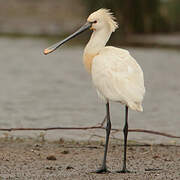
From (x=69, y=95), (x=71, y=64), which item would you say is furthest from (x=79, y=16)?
→ (x=69, y=95)

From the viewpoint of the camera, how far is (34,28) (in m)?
34.1

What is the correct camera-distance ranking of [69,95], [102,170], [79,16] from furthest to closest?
[79,16]
[69,95]
[102,170]

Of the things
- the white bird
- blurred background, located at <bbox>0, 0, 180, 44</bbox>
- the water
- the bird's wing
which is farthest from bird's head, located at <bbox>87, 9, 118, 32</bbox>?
blurred background, located at <bbox>0, 0, 180, 44</bbox>

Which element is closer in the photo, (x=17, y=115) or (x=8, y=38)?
(x=17, y=115)

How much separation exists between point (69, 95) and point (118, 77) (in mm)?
7771

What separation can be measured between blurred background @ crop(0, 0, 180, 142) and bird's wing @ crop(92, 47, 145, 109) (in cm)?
294

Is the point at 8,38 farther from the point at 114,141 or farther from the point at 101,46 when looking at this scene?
the point at 101,46

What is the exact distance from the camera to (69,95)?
1431 cm

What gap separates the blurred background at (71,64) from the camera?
37.9 ft

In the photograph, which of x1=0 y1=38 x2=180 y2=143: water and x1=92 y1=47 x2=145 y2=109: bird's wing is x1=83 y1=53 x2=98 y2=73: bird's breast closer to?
x1=92 y1=47 x2=145 y2=109: bird's wing

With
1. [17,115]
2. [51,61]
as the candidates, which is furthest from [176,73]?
[17,115]

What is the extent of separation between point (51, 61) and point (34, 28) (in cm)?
1312

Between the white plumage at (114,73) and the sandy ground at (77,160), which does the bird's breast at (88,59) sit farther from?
the sandy ground at (77,160)

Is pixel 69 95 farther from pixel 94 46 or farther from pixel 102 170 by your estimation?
pixel 102 170
